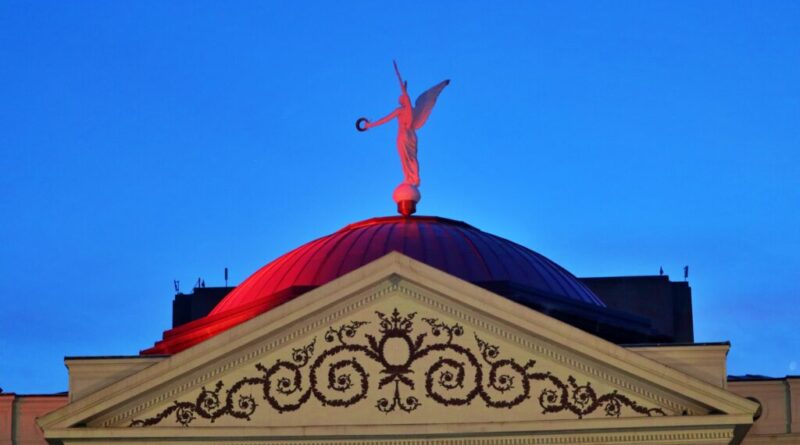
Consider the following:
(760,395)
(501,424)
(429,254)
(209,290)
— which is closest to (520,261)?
(429,254)

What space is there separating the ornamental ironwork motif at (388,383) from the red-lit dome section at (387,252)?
7.65 m

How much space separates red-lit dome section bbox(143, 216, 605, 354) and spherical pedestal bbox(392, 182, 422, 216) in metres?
0.83

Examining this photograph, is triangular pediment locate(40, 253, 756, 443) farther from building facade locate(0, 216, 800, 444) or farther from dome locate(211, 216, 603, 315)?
dome locate(211, 216, 603, 315)

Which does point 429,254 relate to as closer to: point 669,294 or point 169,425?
point 169,425

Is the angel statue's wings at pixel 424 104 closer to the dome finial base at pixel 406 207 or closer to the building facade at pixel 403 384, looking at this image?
the dome finial base at pixel 406 207

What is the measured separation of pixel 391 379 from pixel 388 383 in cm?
10

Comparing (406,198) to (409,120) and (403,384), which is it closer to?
(409,120)

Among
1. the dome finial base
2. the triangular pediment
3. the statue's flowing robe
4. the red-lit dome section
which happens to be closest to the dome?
the red-lit dome section

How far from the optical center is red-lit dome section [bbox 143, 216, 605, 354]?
5025 cm

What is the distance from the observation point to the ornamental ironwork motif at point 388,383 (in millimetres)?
41844

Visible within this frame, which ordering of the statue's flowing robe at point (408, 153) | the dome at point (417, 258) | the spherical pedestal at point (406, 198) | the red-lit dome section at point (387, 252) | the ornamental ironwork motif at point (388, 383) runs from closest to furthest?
1. the ornamental ironwork motif at point (388, 383)
2. the red-lit dome section at point (387, 252)
3. the dome at point (417, 258)
4. the statue's flowing robe at point (408, 153)
5. the spherical pedestal at point (406, 198)

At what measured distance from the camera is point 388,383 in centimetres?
4197

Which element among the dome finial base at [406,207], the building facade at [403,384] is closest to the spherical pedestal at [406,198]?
the dome finial base at [406,207]

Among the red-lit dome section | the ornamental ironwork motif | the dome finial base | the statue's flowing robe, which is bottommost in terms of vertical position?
the ornamental ironwork motif
